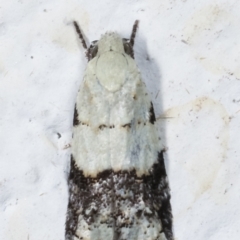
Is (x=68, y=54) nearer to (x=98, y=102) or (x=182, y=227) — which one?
(x=98, y=102)

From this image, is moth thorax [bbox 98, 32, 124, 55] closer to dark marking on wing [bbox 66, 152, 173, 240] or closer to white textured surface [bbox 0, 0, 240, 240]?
white textured surface [bbox 0, 0, 240, 240]

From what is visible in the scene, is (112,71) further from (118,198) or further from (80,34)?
(118,198)

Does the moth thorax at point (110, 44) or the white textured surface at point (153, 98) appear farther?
the white textured surface at point (153, 98)

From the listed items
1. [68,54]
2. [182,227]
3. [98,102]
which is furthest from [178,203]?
[68,54]

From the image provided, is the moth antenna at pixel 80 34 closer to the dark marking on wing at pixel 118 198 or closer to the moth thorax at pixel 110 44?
the moth thorax at pixel 110 44

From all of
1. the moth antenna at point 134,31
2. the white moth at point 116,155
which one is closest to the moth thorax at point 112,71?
the white moth at point 116,155
